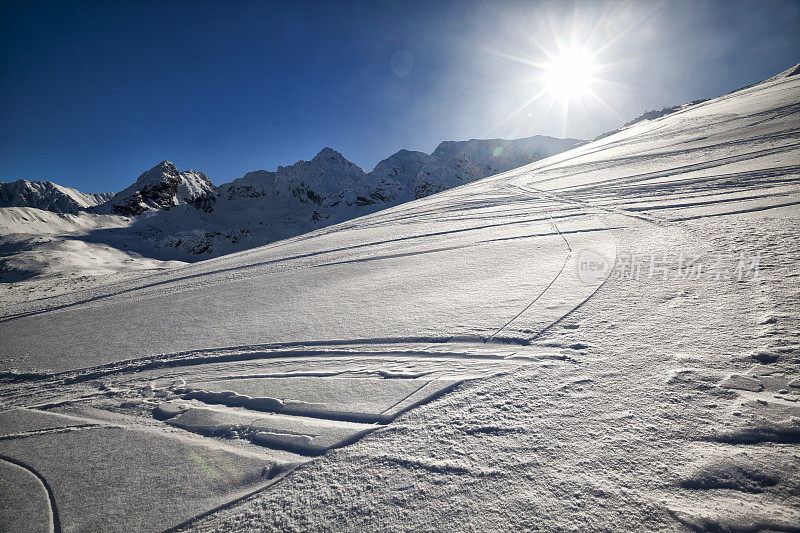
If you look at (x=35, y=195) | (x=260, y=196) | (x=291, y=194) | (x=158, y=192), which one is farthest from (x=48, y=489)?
(x=35, y=195)

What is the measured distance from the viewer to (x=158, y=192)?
59.1 m

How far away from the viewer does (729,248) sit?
278 centimetres

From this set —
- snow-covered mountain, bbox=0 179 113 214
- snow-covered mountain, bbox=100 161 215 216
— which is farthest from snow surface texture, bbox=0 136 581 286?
snow-covered mountain, bbox=0 179 113 214

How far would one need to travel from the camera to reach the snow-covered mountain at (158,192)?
51.1m

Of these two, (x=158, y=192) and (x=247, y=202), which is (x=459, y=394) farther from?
(x=247, y=202)

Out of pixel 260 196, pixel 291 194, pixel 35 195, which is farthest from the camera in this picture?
pixel 291 194

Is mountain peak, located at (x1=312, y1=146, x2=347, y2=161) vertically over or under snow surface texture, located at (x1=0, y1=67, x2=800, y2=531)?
over

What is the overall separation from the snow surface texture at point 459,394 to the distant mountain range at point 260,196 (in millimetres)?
33273

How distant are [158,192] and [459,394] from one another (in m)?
77.8

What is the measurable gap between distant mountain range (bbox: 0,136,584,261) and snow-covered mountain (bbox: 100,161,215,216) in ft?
0.57

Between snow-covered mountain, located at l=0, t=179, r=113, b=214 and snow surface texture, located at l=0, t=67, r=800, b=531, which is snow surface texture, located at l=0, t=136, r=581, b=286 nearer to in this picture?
snow-covered mountain, located at l=0, t=179, r=113, b=214

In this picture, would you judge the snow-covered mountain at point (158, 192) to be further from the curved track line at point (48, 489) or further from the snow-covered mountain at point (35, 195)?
the curved track line at point (48, 489)

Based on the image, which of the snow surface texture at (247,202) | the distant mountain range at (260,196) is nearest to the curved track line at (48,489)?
the snow surface texture at (247,202)

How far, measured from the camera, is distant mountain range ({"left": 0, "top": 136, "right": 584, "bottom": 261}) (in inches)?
1585
